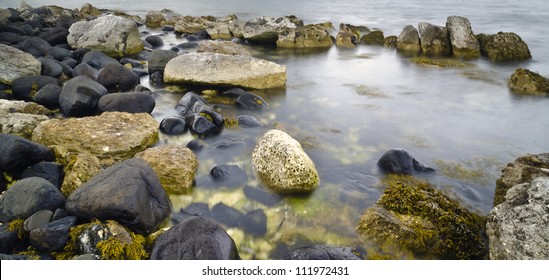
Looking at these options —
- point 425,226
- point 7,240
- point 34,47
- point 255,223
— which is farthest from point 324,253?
point 34,47

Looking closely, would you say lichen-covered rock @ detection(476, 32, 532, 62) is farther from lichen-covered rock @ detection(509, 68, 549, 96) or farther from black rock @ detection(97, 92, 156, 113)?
black rock @ detection(97, 92, 156, 113)

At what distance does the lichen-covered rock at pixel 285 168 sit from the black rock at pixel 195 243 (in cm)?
162

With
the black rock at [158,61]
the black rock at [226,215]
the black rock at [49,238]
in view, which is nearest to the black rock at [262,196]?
the black rock at [226,215]

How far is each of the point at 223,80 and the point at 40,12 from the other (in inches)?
710

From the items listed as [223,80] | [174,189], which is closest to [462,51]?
[223,80]

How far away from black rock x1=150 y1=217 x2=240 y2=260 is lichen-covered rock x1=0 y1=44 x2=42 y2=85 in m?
7.76

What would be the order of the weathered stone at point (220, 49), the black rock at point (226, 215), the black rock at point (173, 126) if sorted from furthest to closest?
the weathered stone at point (220, 49), the black rock at point (173, 126), the black rock at point (226, 215)

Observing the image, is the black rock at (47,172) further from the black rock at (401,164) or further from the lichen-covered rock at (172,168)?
the black rock at (401,164)

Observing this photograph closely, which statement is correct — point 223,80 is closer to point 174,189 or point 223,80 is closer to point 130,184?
point 174,189

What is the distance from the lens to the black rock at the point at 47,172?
512cm

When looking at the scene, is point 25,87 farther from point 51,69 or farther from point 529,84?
point 529,84

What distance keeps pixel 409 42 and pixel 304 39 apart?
4656 millimetres

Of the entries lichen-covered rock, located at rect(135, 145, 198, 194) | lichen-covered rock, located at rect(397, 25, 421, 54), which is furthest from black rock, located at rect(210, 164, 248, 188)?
lichen-covered rock, located at rect(397, 25, 421, 54)

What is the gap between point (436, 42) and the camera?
15.4 m
